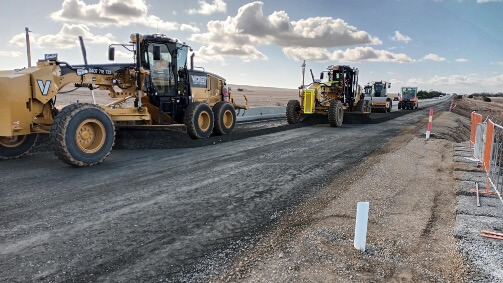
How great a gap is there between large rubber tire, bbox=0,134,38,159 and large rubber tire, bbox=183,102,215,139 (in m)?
4.17

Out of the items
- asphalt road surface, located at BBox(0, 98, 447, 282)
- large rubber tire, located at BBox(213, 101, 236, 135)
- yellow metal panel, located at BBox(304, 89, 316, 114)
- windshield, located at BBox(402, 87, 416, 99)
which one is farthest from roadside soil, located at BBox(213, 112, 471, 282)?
windshield, located at BBox(402, 87, 416, 99)

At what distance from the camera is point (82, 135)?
25.0 feet

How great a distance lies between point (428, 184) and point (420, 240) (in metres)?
2.87

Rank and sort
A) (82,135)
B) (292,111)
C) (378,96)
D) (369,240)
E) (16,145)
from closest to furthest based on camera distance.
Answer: (369,240), (82,135), (16,145), (292,111), (378,96)

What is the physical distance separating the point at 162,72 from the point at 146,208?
6818mm

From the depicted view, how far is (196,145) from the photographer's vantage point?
1057cm

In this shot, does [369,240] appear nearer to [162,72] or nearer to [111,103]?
[111,103]

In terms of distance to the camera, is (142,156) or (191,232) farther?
(142,156)

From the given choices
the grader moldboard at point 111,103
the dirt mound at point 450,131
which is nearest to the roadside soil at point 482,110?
the dirt mound at point 450,131

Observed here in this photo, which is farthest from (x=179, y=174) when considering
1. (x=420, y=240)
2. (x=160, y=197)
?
(x=420, y=240)

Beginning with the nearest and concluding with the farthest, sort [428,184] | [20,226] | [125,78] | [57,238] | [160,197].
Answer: [57,238], [20,226], [160,197], [428,184], [125,78]

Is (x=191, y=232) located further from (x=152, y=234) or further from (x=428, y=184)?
(x=428, y=184)

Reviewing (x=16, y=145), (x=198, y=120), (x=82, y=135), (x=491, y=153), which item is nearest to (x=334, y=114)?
(x=198, y=120)

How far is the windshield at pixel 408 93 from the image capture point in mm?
40781
